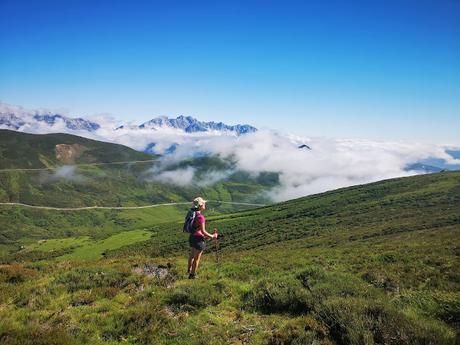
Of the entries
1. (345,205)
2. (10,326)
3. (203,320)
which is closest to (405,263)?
(203,320)

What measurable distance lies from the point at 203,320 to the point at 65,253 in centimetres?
18436

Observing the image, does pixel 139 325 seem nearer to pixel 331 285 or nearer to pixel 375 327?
pixel 375 327

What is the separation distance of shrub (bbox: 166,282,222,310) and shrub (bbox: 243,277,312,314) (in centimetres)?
129

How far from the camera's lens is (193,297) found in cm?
1268

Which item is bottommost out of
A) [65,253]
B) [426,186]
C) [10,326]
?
[65,253]

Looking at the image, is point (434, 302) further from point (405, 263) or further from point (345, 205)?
point (345, 205)

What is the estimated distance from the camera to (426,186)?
176 meters

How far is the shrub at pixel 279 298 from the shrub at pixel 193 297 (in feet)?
4.22

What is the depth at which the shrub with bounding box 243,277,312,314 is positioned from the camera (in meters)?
12.2

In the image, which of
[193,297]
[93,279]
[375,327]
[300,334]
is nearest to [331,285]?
[375,327]

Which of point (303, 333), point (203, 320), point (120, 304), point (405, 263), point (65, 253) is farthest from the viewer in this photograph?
point (65, 253)

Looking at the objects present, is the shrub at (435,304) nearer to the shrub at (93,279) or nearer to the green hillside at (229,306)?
the green hillside at (229,306)

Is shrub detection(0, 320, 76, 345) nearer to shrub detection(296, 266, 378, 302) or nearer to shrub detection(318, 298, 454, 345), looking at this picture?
shrub detection(318, 298, 454, 345)

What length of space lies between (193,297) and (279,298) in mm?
3142
